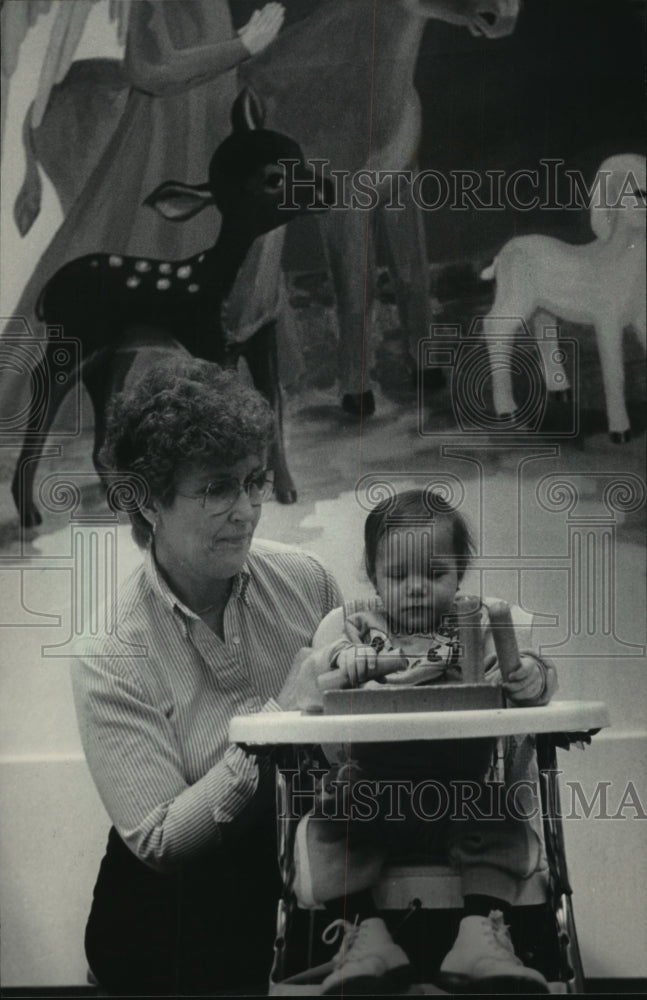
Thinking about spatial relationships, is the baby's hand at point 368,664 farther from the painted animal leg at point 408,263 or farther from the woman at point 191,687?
the painted animal leg at point 408,263

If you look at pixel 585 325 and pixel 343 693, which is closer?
pixel 343 693

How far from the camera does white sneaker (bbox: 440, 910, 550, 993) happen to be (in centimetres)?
282

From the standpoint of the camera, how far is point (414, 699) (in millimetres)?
2795

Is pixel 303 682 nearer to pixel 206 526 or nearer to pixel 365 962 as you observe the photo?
pixel 206 526

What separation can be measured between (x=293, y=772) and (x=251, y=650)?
272 mm

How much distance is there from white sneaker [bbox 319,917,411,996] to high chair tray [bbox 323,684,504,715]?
44 centimetres

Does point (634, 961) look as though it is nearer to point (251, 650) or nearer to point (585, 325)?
point (251, 650)

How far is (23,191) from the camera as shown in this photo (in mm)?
3059

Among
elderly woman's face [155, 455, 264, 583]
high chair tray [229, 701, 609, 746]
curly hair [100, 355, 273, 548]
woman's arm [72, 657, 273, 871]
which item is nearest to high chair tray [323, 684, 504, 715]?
high chair tray [229, 701, 609, 746]

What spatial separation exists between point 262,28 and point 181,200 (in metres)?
0.41

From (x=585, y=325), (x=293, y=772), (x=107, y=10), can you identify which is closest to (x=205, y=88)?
(x=107, y=10)

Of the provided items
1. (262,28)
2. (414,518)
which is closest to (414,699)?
(414,518)

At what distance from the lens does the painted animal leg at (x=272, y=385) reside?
298 centimetres
